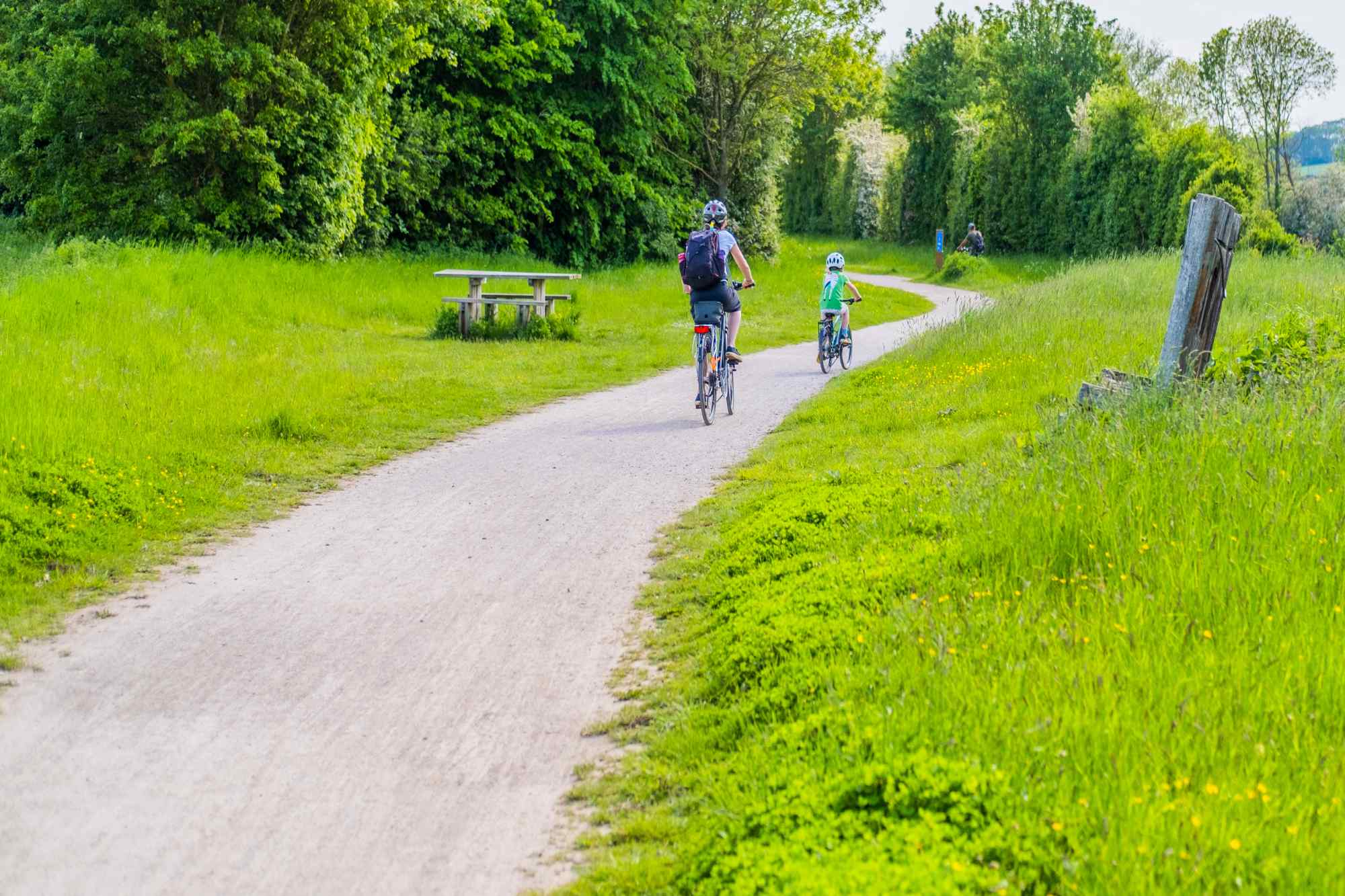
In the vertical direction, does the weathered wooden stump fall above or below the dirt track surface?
above

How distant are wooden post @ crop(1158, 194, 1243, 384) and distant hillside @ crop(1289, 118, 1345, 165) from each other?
59.9 meters

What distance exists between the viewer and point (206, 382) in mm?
11172

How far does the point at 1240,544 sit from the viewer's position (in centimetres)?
485

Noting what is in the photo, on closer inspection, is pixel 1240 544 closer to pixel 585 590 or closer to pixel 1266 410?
pixel 1266 410

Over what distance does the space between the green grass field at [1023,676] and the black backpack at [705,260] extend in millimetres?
4509

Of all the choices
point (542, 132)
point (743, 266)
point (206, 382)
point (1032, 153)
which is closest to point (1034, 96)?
point (1032, 153)

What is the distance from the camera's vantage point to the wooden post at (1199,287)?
7.60 m

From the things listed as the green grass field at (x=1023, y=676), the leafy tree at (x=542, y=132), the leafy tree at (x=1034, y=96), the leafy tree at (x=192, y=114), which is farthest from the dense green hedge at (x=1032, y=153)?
the green grass field at (x=1023, y=676)

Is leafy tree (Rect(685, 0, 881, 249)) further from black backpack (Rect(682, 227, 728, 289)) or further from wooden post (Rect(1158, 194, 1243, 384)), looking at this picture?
wooden post (Rect(1158, 194, 1243, 384))

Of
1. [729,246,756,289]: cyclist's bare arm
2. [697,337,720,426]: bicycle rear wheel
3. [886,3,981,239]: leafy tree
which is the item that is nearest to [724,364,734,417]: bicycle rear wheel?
[697,337,720,426]: bicycle rear wheel

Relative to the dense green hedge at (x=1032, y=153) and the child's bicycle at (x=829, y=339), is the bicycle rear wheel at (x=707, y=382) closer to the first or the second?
the child's bicycle at (x=829, y=339)

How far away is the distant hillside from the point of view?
59.8m

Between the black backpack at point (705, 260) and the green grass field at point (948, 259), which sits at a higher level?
the black backpack at point (705, 260)

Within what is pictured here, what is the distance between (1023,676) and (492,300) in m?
14.9
